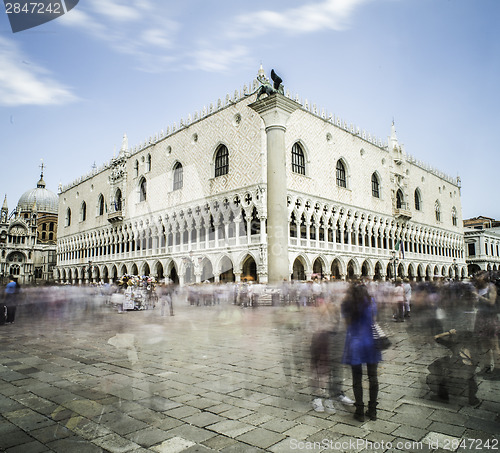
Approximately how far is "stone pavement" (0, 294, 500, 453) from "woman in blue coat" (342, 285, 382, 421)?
0.21m

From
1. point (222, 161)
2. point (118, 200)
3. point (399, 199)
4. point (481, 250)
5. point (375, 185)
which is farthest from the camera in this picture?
point (481, 250)

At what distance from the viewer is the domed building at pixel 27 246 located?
5806 centimetres

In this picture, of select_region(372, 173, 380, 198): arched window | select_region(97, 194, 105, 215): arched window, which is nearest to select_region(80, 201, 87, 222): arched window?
select_region(97, 194, 105, 215): arched window

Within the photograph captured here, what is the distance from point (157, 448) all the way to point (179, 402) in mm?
1065

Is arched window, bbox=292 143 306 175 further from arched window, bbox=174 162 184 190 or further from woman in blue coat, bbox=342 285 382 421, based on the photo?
woman in blue coat, bbox=342 285 382 421

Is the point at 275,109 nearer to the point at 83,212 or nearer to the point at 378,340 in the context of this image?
the point at 378,340

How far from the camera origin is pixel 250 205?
24547 millimetres

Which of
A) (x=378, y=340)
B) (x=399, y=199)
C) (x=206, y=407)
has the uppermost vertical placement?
(x=399, y=199)

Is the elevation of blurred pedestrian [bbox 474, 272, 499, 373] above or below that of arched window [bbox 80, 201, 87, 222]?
below

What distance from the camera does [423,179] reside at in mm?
41938

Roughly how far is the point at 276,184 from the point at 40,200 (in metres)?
67.3

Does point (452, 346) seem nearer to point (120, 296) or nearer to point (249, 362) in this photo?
point (249, 362)

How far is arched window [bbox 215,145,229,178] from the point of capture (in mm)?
27250

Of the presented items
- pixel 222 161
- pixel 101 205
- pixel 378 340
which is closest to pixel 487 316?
pixel 378 340
